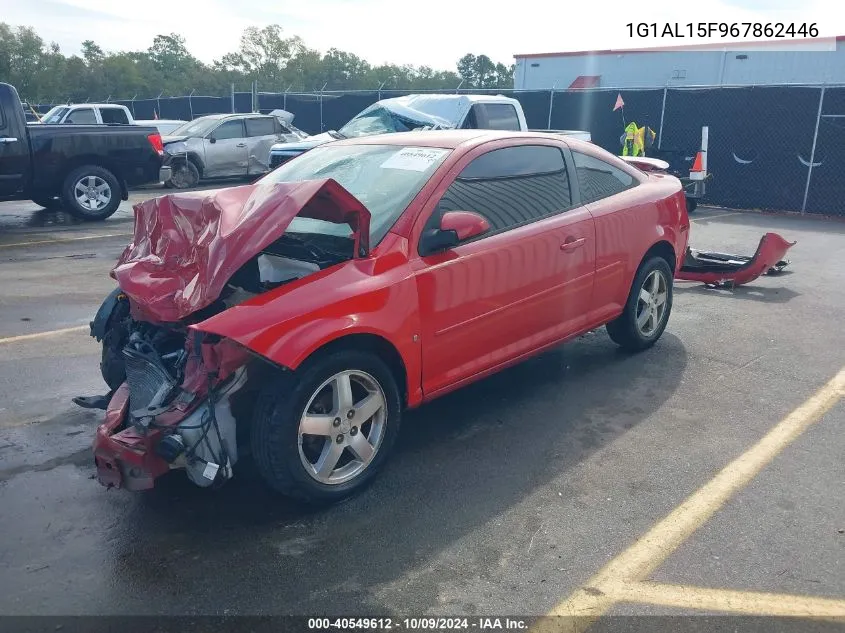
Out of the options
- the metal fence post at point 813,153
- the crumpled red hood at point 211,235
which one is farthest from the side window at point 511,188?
the metal fence post at point 813,153

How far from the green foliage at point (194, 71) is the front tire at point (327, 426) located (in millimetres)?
47604

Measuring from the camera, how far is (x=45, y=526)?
10.7 ft

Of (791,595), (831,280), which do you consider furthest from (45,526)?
(831,280)

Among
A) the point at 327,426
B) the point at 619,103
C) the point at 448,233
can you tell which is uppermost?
the point at 619,103

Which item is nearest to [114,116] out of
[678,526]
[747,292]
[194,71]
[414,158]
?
A: [747,292]

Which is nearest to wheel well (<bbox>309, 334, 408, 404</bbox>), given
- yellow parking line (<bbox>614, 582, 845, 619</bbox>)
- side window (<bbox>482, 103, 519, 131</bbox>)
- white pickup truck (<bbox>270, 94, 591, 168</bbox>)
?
yellow parking line (<bbox>614, 582, 845, 619</bbox>)

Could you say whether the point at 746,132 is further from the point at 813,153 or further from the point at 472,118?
the point at 472,118

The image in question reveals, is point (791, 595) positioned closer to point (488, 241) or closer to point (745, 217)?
point (488, 241)

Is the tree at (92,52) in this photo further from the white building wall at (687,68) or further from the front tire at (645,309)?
the front tire at (645,309)

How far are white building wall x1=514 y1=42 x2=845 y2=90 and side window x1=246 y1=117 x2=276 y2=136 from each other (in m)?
17.9

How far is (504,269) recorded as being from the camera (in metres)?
4.18

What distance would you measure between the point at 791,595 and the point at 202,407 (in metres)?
2.51

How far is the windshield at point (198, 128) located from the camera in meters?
17.8

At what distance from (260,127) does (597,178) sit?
14.9m
